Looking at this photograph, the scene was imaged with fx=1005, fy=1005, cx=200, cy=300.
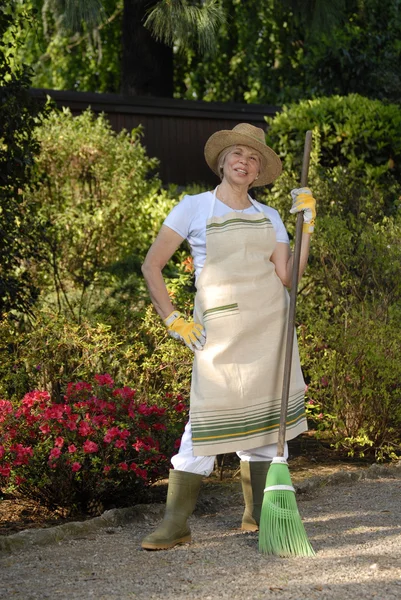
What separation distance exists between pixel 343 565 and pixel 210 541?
714mm

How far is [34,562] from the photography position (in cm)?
404

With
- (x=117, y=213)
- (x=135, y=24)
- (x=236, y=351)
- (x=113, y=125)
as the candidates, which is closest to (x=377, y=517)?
(x=236, y=351)

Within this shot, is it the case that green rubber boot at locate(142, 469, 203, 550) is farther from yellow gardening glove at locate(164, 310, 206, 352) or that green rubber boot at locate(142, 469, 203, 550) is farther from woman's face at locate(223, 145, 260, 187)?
woman's face at locate(223, 145, 260, 187)

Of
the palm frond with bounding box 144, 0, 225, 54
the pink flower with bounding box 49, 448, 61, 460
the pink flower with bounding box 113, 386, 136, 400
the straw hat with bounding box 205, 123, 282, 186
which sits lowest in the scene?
the pink flower with bounding box 49, 448, 61, 460

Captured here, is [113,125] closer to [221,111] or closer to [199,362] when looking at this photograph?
[221,111]

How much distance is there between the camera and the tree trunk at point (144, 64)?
42.1 feet

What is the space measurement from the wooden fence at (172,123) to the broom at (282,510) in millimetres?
8428

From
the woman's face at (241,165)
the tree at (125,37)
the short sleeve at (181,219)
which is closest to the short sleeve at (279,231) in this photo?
the woman's face at (241,165)

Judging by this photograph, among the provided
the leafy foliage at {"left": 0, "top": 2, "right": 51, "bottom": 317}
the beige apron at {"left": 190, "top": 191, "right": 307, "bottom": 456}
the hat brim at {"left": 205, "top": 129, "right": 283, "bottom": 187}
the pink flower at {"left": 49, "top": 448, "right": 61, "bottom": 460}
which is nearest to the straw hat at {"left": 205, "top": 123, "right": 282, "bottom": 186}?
the hat brim at {"left": 205, "top": 129, "right": 283, "bottom": 187}

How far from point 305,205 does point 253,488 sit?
1.23 meters

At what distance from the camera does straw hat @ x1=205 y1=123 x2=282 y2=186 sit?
165 inches

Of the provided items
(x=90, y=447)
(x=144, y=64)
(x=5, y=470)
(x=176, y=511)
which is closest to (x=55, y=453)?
(x=90, y=447)

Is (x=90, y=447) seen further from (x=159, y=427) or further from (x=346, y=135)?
(x=346, y=135)

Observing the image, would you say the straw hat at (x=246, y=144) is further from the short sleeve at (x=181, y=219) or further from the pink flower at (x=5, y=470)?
the pink flower at (x=5, y=470)
